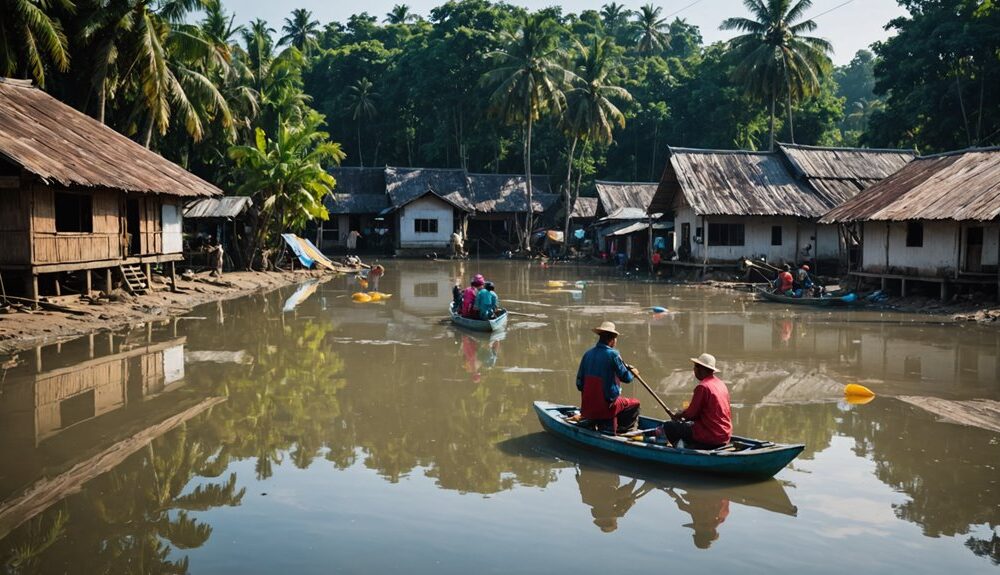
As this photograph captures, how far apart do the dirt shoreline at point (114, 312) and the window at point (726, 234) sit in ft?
53.6

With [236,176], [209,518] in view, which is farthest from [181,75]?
[209,518]

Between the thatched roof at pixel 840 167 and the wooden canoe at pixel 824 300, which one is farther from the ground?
the thatched roof at pixel 840 167

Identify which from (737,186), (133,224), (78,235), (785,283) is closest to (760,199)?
(737,186)

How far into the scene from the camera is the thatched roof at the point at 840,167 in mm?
32438

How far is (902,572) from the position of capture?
20.7 ft

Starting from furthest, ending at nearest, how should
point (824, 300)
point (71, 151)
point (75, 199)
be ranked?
1. point (824, 300)
2. point (75, 199)
3. point (71, 151)

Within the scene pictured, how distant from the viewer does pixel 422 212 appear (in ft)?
151

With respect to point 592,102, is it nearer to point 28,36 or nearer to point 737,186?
point 737,186

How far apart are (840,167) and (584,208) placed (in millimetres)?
16444

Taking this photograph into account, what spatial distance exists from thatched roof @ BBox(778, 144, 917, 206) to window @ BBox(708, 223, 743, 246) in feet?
12.2

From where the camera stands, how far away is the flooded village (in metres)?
7.24

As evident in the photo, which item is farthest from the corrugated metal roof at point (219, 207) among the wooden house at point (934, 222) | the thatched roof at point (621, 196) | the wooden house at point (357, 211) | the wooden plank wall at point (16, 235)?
the wooden house at point (934, 222)

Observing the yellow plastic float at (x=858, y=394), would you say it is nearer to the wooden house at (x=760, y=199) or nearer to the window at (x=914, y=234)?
the window at (x=914, y=234)

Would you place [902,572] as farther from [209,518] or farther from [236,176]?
[236,176]
